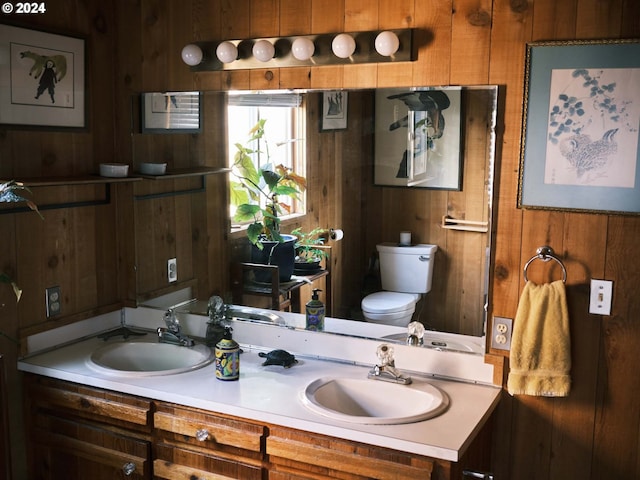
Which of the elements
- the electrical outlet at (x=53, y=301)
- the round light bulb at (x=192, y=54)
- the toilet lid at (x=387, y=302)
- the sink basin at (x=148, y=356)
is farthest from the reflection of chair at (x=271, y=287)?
the round light bulb at (x=192, y=54)

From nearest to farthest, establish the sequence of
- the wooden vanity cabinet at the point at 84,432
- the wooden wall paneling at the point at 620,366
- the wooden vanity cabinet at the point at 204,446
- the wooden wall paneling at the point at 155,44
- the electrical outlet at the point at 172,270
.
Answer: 1. the wooden wall paneling at the point at 620,366
2. the wooden vanity cabinet at the point at 204,446
3. the wooden vanity cabinet at the point at 84,432
4. the wooden wall paneling at the point at 155,44
5. the electrical outlet at the point at 172,270

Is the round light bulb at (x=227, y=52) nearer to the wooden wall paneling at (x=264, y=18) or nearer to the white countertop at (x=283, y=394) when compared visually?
the wooden wall paneling at (x=264, y=18)

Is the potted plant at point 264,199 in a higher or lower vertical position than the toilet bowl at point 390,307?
higher

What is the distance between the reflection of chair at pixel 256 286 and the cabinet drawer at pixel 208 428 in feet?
1.90

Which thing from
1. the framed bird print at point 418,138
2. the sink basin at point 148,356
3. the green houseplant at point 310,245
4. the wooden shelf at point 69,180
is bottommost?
the sink basin at point 148,356

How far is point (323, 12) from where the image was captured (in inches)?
103

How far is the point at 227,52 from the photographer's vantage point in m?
2.70

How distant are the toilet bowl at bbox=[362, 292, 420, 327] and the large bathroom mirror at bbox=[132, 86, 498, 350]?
3 cm

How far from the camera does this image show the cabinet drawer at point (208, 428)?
2355 mm

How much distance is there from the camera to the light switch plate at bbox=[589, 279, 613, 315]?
2305 mm

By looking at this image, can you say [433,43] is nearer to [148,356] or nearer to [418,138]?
[418,138]

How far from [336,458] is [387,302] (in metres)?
0.65

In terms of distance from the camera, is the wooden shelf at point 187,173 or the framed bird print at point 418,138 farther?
the wooden shelf at point 187,173

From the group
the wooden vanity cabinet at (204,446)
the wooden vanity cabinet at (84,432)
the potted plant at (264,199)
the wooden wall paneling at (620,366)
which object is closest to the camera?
the wooden wall paneling at (620,366)
